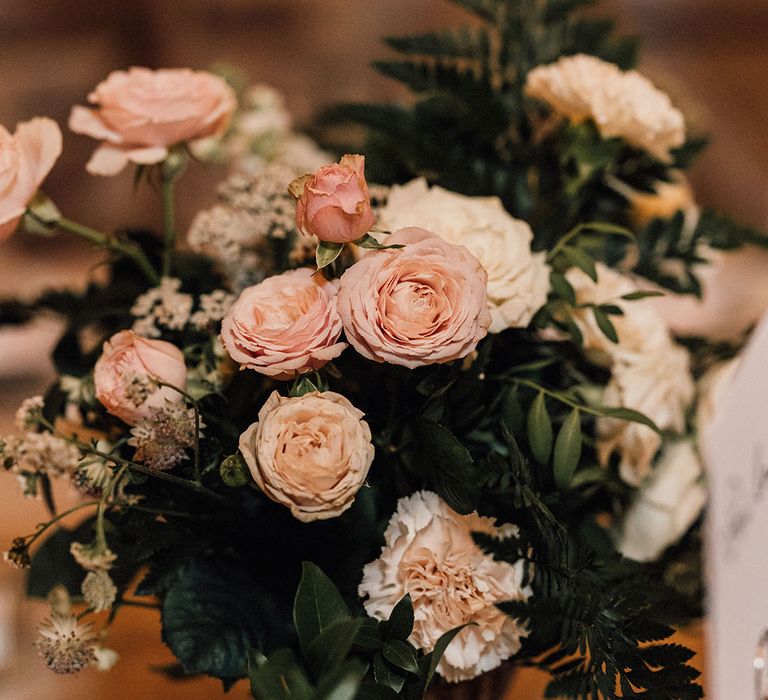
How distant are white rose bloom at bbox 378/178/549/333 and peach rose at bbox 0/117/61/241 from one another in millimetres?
230

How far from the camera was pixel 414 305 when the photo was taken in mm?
416

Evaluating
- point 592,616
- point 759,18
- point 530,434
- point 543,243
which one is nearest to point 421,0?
point 759,18

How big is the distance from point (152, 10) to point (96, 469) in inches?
56.2

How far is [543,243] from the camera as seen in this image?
597 mm

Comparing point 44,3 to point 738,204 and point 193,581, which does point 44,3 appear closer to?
point 193,581

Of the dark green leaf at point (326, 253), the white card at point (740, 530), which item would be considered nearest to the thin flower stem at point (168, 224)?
the dark green leaf at point (326, 253)

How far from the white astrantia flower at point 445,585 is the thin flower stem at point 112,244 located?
29 cm

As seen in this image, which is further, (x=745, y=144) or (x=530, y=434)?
(x=745, y=144)

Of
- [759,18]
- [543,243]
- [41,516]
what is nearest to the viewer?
[543,243]

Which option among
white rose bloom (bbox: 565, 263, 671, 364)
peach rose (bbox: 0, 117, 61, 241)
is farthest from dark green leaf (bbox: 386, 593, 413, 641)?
peach rose (bbox: 0, 117, 61, 241)

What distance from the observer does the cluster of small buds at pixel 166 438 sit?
0.43 meters

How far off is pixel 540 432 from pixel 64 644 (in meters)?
0.31

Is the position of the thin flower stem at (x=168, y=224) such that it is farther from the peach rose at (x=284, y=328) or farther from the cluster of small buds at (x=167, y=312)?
the peach rose at (x=284, y=328)

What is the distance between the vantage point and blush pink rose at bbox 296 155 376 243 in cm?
40
